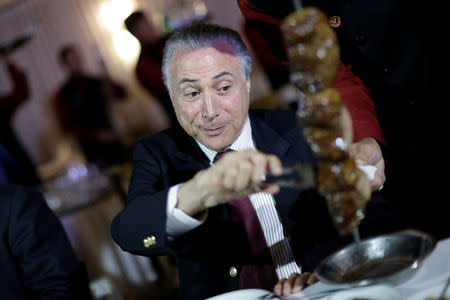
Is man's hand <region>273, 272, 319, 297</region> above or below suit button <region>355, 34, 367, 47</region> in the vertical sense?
below

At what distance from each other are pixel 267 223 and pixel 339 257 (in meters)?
0.66

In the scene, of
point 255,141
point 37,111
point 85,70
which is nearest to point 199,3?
point 85,70

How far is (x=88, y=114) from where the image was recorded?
30.1 ft

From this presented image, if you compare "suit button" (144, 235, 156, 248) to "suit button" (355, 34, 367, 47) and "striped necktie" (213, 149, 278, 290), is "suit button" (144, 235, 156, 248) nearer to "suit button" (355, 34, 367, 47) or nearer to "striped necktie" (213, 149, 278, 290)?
"striped necktie" (213, 149, 278, 290)

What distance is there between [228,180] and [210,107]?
1.90 feet

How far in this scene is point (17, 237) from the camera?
2.09 m

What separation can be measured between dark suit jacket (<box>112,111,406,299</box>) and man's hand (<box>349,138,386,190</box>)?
25 centimetres

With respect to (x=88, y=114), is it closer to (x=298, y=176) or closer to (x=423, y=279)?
(x=298, y=176)

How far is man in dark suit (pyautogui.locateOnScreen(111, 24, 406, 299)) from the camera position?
6.16 ft

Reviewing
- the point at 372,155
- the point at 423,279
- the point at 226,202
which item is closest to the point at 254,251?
the point at 226,202

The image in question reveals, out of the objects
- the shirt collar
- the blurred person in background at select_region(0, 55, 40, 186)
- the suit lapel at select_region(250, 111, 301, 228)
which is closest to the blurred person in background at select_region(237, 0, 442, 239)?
the suit lapel at select_region(250, 111, 301, 228)

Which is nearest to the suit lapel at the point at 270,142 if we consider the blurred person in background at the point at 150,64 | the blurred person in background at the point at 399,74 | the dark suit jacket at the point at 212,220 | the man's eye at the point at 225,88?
the dark suit jacket at the point at 212,220

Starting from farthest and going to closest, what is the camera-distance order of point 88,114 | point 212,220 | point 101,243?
point 88,114 < point 101,243 < point 212,220

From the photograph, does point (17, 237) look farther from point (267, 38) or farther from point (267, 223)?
point (267, 38)
